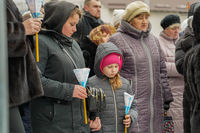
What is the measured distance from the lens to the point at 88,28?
227 inches

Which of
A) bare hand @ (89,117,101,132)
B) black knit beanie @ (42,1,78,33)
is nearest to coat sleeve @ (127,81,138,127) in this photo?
bare hand @ (89,117,101,132)

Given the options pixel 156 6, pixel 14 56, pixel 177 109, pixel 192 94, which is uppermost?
pixel 156 6

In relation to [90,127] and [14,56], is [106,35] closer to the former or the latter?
[90,127]

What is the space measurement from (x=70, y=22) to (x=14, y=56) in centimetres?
137

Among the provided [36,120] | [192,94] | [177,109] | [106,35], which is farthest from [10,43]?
[177,109]

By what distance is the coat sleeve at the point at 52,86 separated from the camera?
342 centimetres

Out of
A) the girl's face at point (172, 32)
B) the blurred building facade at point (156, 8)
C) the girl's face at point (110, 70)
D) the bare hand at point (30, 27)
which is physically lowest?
the girl's face at point (110, 70)

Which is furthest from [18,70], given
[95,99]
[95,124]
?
[95,124]

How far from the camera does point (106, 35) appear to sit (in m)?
5.22

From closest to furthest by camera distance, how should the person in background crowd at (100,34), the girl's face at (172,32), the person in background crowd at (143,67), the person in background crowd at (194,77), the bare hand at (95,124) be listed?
the person in background crowd at (194,77) < the bare hand at (95,124) < the person in background crowd at (143,67) < the person in background crowd at (100,34) < the girl's face at (172,32)

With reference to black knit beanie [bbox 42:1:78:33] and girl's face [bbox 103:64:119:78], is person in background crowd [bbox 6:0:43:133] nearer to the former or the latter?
black knit beanie [bbox 42:1:78:33]

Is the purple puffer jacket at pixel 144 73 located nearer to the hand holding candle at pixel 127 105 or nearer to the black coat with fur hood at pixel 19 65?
the hand holding candle at pixel 127 105

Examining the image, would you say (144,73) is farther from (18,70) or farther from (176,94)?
(18,70)

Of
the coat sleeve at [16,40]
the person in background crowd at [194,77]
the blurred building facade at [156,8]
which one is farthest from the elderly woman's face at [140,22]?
the blurred building facade at [156,8]
